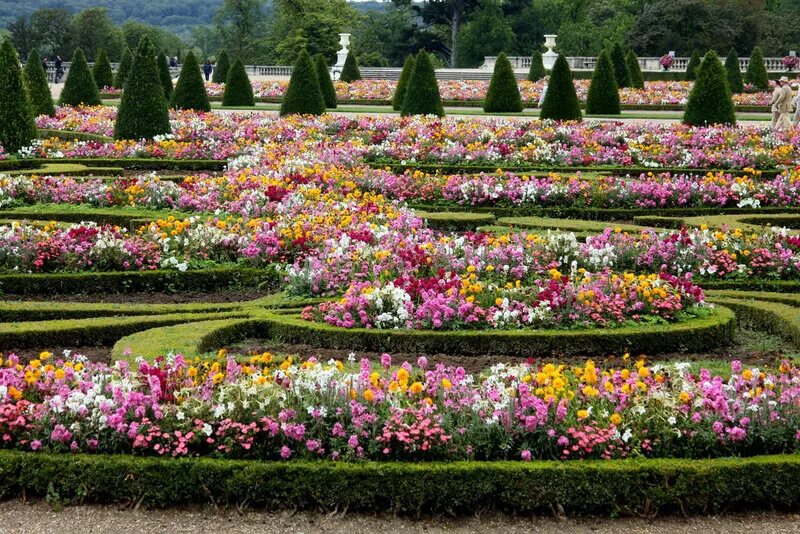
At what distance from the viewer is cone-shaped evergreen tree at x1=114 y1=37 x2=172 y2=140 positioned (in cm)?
2036

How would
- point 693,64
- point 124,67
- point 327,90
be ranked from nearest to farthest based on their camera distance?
point 124,67 → point 327,90 → point 693,64

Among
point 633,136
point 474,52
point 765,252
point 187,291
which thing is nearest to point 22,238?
point 187,291

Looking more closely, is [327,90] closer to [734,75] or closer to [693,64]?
[734,75]

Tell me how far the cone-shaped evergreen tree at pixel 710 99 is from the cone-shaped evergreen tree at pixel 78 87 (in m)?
16.0

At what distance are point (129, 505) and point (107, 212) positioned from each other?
7768mm

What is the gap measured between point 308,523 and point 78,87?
86.1ft

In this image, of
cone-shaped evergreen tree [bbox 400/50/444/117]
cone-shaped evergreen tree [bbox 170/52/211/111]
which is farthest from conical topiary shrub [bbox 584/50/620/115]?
cone-shaped evergreen tree [bbox 170/52/211/111]

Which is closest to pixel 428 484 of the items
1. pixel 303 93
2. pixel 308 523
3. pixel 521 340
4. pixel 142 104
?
pixel 308 523

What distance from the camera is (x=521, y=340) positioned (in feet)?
25.6

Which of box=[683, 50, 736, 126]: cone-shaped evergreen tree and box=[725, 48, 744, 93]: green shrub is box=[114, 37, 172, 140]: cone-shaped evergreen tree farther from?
box=[725, 48, 744, 93]: green shrub

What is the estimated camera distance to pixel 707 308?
8.55 m

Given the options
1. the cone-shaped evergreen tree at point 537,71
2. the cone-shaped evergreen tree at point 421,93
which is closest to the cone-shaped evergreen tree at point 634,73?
the cone-shaped evergreen tree at point 537,71

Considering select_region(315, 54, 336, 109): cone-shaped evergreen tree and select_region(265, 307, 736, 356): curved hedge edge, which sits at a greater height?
select_region(315, 54, 336, 109): cone-shaped evergreen tree

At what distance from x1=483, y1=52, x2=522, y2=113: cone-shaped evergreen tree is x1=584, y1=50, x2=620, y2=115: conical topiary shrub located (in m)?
1.95
